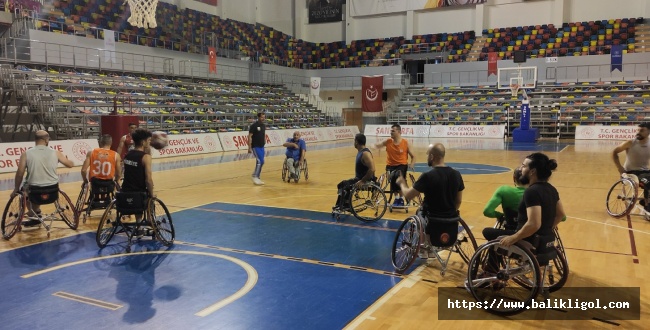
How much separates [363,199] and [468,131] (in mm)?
23586

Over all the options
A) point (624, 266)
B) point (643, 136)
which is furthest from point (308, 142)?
point (624, 266)

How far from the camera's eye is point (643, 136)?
8094 millimetres

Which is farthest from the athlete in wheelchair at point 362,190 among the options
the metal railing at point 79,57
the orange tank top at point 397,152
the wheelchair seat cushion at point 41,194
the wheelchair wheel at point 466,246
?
the metal railing at point 79,57

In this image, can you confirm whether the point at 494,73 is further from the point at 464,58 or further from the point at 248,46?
the point at 248,46

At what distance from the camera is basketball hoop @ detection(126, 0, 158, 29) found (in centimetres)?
2155

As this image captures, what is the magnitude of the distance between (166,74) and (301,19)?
1609cm

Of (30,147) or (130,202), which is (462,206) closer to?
(130,202)

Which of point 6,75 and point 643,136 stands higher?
point 6,75

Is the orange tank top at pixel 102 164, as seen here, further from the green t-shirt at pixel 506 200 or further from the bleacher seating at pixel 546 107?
the bleacher seating at pixel 546 107

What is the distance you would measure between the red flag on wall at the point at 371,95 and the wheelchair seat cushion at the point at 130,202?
30950 millimetres

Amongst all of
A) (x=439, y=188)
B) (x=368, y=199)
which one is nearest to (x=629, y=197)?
(x=368, y=199)

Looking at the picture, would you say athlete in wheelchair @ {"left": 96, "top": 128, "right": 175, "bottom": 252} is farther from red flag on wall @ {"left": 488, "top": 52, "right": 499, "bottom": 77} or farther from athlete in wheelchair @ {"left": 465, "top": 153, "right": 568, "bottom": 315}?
red flag on wall @ {"left": 488, "top": 52, "right": 499, "bottom": 77}

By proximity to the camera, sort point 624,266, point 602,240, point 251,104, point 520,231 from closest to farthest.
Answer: point 520,231 < point 624,266 < point 602,240 < point 251,104

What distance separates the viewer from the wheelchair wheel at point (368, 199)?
788 cm
